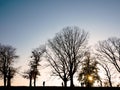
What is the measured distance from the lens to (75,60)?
33469 millimetres

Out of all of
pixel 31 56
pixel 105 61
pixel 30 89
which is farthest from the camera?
pixel 31 56

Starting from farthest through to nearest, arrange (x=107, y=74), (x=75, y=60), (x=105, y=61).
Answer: (x=107, y=74) < (x=105, y=61) < (x=75, y=60)

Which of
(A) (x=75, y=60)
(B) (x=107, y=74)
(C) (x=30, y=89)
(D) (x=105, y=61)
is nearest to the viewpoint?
(C) (x=30, y=89)

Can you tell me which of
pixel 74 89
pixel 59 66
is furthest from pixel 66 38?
pixel 74 89

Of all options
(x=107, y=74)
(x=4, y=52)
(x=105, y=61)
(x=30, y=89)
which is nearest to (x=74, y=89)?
(x=30, y=89)

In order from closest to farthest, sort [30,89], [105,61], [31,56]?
[30,89], [105,61], [31,56]

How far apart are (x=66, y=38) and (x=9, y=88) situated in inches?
554

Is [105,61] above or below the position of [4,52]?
below

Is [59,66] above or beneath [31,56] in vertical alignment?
beneath

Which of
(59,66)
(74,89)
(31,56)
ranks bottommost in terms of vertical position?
(74,89)

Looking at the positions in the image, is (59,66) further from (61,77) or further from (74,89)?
(74,89)

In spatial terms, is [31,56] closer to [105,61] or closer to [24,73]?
[24,73]

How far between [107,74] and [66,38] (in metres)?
13.3

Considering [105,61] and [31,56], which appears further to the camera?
[31,56]
